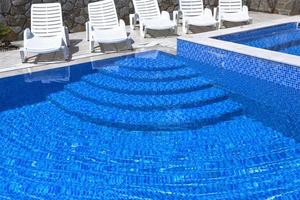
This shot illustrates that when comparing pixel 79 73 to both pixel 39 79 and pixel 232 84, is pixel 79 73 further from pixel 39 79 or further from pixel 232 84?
pixel 232 84

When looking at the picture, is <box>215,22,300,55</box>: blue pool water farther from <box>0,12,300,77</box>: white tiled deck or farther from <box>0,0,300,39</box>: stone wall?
<box>0,0,300,39</box>: stone wall

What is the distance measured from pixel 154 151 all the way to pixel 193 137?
0.66 m

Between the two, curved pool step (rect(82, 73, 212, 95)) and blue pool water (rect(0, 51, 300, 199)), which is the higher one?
curved pool step (rect(82, 73, 212, 95))

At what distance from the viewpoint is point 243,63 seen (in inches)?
283

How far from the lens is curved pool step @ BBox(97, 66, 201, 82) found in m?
7.25

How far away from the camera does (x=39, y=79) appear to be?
7.29 meters

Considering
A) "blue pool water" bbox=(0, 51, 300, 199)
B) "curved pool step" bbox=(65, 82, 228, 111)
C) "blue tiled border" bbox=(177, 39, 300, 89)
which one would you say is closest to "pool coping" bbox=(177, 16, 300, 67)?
"blue tiled border" bbox=(177, 39, 300, 89)

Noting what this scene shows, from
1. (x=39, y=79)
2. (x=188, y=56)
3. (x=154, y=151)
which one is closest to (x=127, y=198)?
(x=154, y=151)

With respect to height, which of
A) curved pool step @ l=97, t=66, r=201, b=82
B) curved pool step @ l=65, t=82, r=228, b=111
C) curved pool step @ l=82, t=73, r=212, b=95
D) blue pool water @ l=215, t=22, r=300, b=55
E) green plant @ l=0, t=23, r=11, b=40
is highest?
green plant @ l=0, t=23, r=11, b=40

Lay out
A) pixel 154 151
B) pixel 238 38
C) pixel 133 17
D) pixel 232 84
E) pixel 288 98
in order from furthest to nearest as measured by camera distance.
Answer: pixel 133 17
pixel 238 38
pixel 232 84
pixel 288 98
pixel 154 151

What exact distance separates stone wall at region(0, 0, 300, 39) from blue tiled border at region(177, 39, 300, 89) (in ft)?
11.2

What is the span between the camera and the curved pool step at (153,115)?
5627mm

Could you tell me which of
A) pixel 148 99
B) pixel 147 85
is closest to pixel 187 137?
pixel 148 99

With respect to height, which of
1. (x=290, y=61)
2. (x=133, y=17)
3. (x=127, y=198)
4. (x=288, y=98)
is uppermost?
(x=133, y=17)
